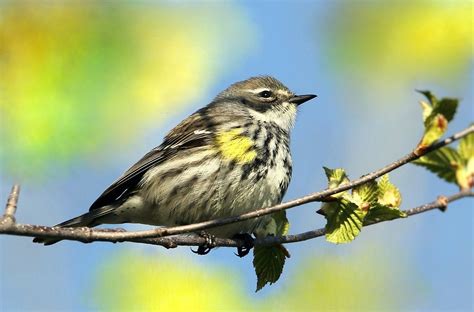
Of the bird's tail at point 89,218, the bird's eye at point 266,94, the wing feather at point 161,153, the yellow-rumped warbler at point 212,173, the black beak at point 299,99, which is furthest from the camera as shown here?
the bird's eye at point 266,94

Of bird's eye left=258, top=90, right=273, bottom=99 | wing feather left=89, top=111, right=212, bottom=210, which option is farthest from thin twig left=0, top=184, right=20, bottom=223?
bird's eye left=258, top=90, right=273, bottom=99

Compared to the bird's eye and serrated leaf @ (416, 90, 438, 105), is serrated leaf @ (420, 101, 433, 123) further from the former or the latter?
the bird's eye

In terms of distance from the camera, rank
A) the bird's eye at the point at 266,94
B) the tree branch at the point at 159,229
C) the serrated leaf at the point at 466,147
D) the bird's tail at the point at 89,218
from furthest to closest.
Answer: the bird's eye at the point at 266,94
the bird's tail at the point at 89,218
the serrated leaf at the point at 466,147
the tree branch at the point at 159,229

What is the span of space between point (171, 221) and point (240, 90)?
2185mm

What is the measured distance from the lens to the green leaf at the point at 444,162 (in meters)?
3.40

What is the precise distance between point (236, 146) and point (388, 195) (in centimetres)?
279

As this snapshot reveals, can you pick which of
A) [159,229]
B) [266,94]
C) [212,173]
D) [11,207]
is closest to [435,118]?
[159,229]

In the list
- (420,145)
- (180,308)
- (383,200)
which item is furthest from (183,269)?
(420,145)

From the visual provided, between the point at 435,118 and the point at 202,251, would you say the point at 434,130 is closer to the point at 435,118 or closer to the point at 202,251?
the point at 435,118

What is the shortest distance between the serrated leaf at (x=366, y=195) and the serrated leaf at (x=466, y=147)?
0.54 m

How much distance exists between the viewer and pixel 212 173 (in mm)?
6359

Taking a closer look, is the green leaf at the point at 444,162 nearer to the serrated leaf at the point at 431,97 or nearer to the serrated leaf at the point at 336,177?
the serrated leaf at the point at 431,97

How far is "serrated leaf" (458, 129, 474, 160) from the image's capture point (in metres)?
3.39

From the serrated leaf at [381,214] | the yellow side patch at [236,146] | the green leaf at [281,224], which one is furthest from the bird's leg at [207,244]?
the serrated leaf at [381,214]
